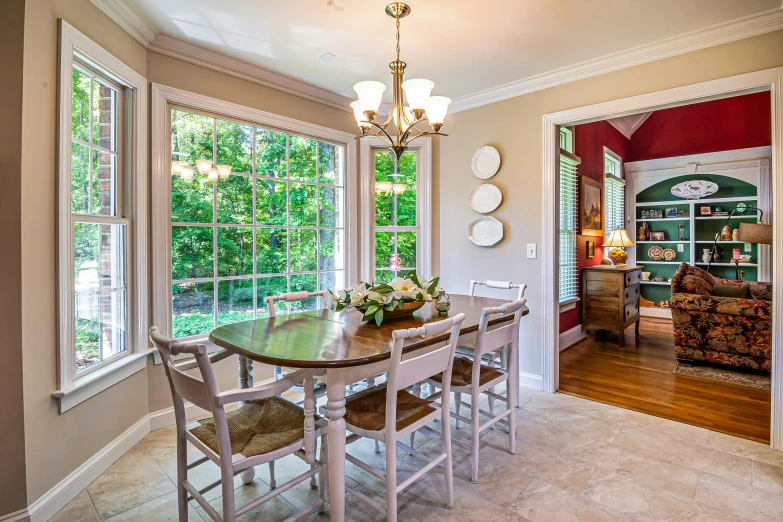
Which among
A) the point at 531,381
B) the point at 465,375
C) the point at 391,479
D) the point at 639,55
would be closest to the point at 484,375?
the point at 465,375

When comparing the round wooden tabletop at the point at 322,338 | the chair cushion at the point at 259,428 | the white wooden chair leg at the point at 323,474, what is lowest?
the white wooden chair leg at the point at 323,474

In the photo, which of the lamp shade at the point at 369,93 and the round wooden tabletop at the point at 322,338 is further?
the lamp shade at the point at 369,93

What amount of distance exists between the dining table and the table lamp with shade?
3.75 m

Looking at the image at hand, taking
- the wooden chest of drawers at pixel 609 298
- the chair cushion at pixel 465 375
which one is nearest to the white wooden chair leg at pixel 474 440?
A: the chair cushion at pixel 465 375

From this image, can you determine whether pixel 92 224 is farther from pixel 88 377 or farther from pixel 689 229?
pixel 689 229

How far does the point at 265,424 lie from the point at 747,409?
342 cm

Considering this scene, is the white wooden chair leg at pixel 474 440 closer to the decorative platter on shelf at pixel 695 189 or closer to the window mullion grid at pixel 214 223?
the window mullion grid at pixel 214 223

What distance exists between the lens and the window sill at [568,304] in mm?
4438

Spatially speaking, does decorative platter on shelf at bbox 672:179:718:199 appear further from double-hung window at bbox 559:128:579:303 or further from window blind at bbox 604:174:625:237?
double-hung window at bbox 559:128:579:303

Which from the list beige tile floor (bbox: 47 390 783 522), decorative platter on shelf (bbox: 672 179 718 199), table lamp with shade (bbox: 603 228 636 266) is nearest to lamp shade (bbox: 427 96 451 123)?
beige tile floor (bbox: 47 390 783 522)

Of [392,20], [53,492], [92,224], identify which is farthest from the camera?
[392,20]

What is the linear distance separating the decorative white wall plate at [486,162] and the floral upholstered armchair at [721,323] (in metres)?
2.30

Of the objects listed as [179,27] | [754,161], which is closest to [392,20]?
[179,27]

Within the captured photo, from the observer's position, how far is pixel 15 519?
5.51 ft
